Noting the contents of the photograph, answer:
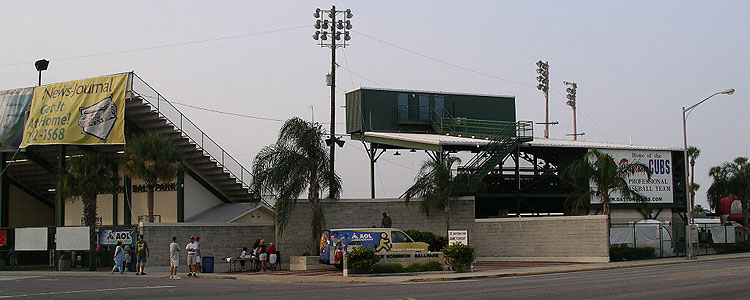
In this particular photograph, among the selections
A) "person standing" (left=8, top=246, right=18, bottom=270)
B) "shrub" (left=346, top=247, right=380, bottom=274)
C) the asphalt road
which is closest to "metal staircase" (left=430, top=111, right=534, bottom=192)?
"shrub" (left=346, top=247, right=380, bottom=274)

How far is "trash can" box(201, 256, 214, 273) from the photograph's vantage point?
35.9 meters

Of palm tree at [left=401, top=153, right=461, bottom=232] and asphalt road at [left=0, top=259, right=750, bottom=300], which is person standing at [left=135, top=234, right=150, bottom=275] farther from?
palm tree at [left=401, top=153, right=461, bottom=232]

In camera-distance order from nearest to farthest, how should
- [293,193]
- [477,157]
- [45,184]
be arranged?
[293,193] < [477,157] < [45,184]

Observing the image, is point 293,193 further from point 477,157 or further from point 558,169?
point 558,169

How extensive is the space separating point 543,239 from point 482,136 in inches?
414

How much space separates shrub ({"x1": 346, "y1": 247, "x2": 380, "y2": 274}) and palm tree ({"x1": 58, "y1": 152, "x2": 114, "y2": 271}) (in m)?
17.8

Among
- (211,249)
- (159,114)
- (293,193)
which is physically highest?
(159,114)

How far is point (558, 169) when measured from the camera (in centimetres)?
4816

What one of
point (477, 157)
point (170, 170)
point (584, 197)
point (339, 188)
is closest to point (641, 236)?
point (584, 197)

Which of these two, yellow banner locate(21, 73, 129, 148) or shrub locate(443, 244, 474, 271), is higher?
yellow banner locate(21, 73, 129, 148)

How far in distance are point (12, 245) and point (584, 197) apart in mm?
30480

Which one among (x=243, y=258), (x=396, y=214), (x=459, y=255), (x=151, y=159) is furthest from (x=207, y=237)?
(x=459, y=255)

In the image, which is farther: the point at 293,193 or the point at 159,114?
the point at 159,114

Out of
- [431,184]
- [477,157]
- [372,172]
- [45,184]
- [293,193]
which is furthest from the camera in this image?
[45,184]
